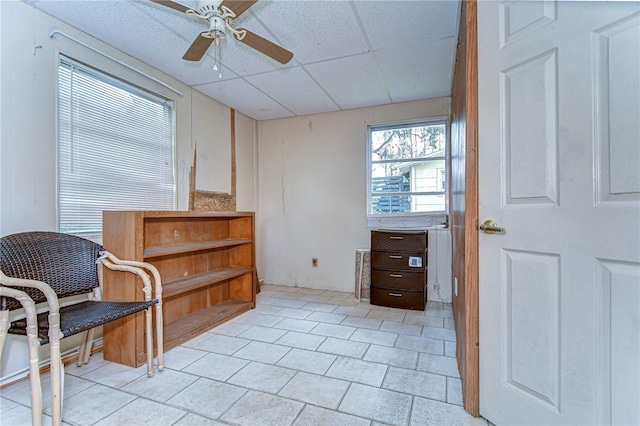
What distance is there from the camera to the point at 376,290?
11.0ft

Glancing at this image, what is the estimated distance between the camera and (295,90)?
3.26 m

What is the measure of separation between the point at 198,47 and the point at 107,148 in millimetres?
1214

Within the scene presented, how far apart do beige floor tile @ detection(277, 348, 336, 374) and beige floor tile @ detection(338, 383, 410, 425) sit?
31 cm

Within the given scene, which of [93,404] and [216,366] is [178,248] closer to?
[216,366]

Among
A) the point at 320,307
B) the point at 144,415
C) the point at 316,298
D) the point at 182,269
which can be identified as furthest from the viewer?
the point at 316,298

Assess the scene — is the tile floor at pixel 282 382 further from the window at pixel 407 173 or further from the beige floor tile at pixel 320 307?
the window at pixel 407 173

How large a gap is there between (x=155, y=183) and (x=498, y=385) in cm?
302

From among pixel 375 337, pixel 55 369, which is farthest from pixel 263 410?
pixel 375 337

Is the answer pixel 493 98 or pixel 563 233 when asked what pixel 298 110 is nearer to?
pixel 493 98

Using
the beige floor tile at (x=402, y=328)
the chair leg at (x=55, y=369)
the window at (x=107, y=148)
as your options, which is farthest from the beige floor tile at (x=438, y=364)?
the window at (x=107, y=148)

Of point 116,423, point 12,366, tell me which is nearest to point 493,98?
point 116,423

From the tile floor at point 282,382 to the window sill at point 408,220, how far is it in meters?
1.21

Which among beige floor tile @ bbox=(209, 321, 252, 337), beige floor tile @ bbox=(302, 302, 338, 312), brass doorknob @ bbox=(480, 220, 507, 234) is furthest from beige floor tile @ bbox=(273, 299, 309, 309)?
brass doorknob @ bbox=(480, 220, 507, 234)

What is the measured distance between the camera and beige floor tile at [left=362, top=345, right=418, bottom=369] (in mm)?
2056
